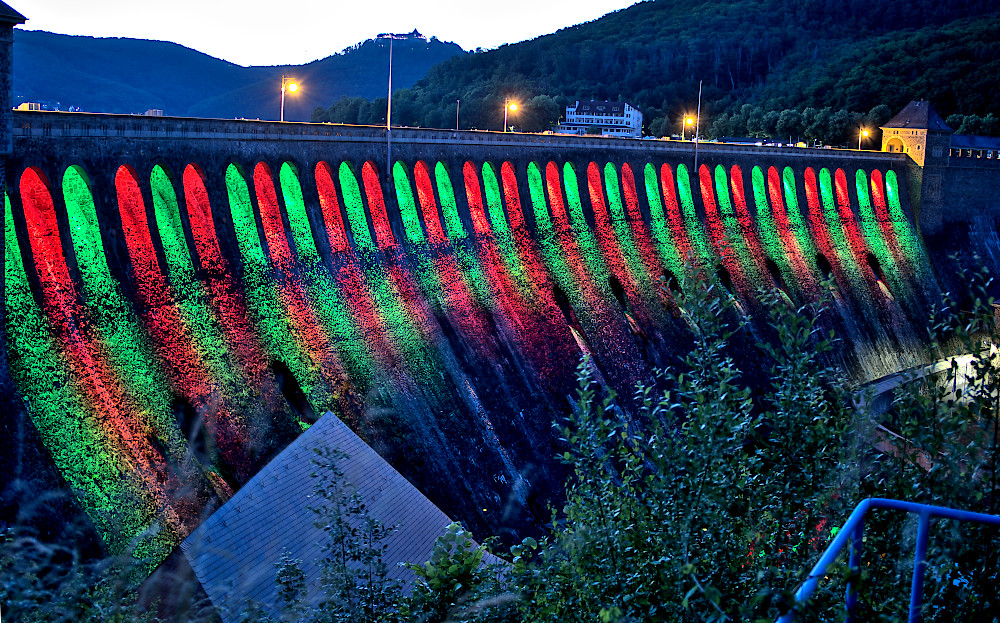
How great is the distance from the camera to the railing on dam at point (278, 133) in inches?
920

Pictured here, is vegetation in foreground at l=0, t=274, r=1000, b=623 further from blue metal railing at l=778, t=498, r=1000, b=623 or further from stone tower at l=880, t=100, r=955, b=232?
stone tower at l=880, t=100, r=955, b=232

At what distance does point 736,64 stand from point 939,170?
79.4 meters

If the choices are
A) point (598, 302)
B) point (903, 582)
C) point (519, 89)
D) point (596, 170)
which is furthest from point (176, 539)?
point (519, 89)

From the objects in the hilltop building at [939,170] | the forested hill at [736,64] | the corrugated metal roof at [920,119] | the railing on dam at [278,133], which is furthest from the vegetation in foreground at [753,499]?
the forested hill at [736,64]

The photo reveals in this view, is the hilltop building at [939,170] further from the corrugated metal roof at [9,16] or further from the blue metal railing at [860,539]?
the blue metal railing at [860,539]

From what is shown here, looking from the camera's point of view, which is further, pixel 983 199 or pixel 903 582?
pixel 983 199

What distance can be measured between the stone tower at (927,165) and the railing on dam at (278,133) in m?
11.8

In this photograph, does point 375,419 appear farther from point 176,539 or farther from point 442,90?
point 442,90

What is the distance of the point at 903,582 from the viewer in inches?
380

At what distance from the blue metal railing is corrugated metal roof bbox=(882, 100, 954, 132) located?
53504 mm

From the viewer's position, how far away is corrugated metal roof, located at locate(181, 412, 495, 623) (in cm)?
1925

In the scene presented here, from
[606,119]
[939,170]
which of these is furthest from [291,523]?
[606,119]

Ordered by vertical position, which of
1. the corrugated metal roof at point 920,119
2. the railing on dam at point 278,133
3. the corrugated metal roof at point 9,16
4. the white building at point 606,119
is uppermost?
the white building at point 606,119

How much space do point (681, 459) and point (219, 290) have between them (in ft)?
61.6
